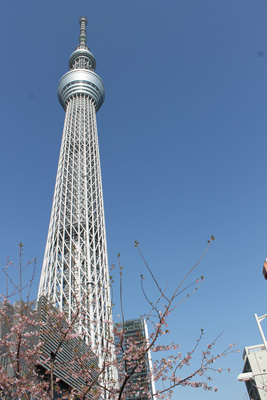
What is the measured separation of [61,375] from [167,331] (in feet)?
27.1

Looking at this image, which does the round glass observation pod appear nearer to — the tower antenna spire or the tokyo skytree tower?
the tokyo skytree tower

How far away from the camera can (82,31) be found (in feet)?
190

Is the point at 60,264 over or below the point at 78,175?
below

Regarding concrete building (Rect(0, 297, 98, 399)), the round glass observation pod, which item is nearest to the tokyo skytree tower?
the round glass observation pod

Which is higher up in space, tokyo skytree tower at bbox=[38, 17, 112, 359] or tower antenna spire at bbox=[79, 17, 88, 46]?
tower antenna spire at bbox=[79, 17, 88, 46]

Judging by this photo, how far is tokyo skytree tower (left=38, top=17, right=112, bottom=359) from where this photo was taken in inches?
1078

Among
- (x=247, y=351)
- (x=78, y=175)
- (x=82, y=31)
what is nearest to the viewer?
(x=78, y=175)

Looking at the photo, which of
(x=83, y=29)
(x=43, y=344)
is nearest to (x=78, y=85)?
(x=83, y=29)

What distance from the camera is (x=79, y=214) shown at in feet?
109

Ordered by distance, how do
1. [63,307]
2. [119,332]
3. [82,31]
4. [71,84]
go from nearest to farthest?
[119,332]
[63,307]
[71,84]
[82,31]

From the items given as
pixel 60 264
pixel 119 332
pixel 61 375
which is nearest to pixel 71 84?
A: pixel 60 264

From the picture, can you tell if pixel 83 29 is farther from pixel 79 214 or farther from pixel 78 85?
pixel 79 214

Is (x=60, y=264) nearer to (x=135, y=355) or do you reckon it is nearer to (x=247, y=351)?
(x=135, y=355)

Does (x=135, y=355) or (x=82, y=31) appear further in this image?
(x=82, y=31)
